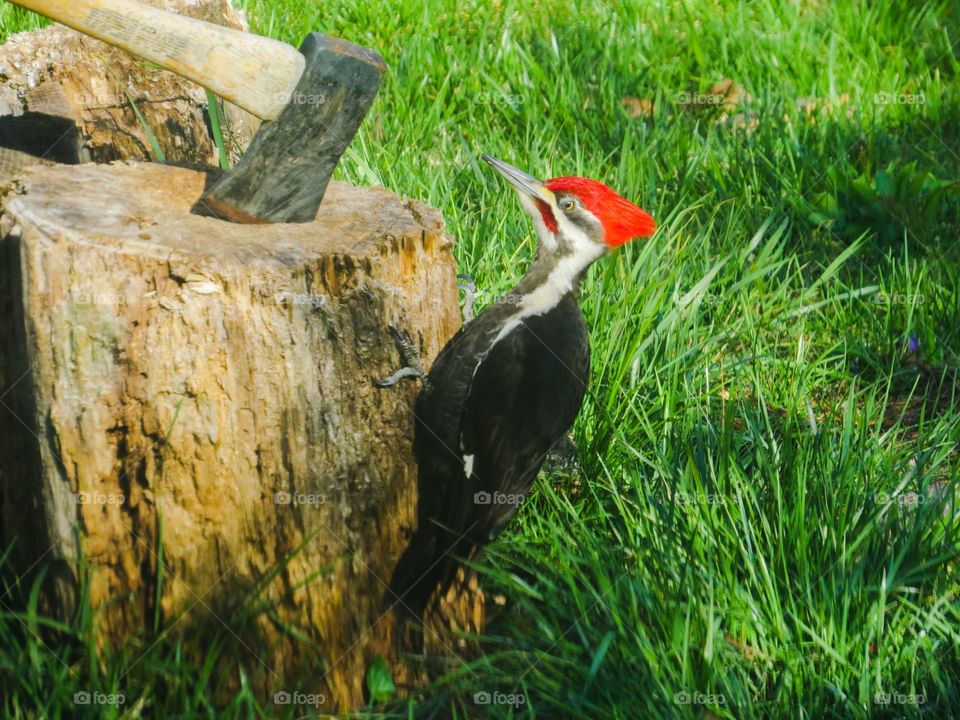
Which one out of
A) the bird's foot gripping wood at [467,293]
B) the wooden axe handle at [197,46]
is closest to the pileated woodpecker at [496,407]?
the bird's foot gripping wood at [467,293]

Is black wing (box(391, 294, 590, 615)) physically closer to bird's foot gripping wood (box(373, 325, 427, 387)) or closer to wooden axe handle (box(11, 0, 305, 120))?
bird's foot gripping wood (box(373, 325, 427, 387))

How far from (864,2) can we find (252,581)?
4840 mm

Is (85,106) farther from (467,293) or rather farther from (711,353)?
(711,353)

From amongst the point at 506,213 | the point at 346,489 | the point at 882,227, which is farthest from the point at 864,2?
the point at 346,489

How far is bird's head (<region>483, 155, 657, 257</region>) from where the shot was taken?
2.66 metres

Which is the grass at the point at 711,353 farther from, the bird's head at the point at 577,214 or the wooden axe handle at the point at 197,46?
the wooden axe handle at the point at 197,46

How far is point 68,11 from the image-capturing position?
229 centimetres

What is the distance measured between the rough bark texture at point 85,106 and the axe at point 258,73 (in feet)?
3.36

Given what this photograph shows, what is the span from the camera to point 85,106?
3502mm

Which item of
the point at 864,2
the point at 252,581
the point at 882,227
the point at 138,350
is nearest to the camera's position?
the point at 138,350

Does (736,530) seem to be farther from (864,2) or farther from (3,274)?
(864,2)

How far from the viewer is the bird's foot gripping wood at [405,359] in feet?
7.63

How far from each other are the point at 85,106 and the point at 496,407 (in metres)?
1.90

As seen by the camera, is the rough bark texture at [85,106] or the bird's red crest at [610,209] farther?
the rough bark texture at [85,106]
